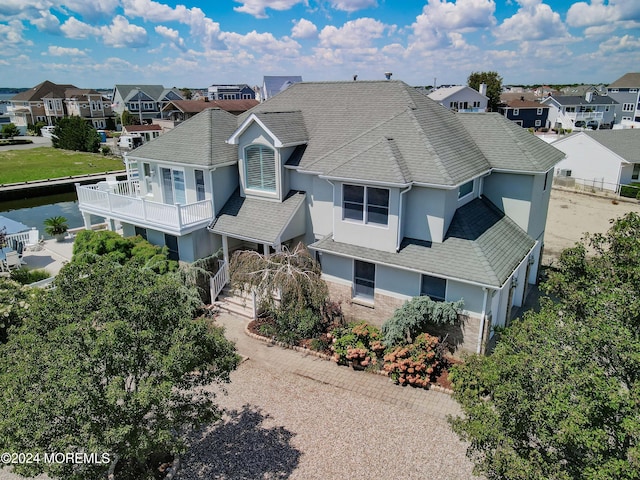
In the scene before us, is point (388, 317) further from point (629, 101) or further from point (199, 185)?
point (629, 101)

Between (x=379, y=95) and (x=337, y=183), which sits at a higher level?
(x=379, y=95)

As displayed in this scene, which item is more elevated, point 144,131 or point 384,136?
point 384,136

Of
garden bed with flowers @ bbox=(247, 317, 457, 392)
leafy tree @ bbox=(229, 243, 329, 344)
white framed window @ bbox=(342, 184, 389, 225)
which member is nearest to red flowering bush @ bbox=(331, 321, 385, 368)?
garden bed with flowers @ bbox=(247, 317, 457, 392)

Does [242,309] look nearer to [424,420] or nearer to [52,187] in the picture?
[424,420]

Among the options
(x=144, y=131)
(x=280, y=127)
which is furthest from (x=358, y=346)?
(x=144, y=131)

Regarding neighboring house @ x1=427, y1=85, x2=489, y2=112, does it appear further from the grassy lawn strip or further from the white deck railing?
the white deck railing

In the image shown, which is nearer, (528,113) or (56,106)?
(528,113)

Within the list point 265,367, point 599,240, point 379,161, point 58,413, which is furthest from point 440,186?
point 58,413

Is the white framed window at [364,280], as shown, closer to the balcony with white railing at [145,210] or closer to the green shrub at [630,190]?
the balcony with white railing at [145,210]
